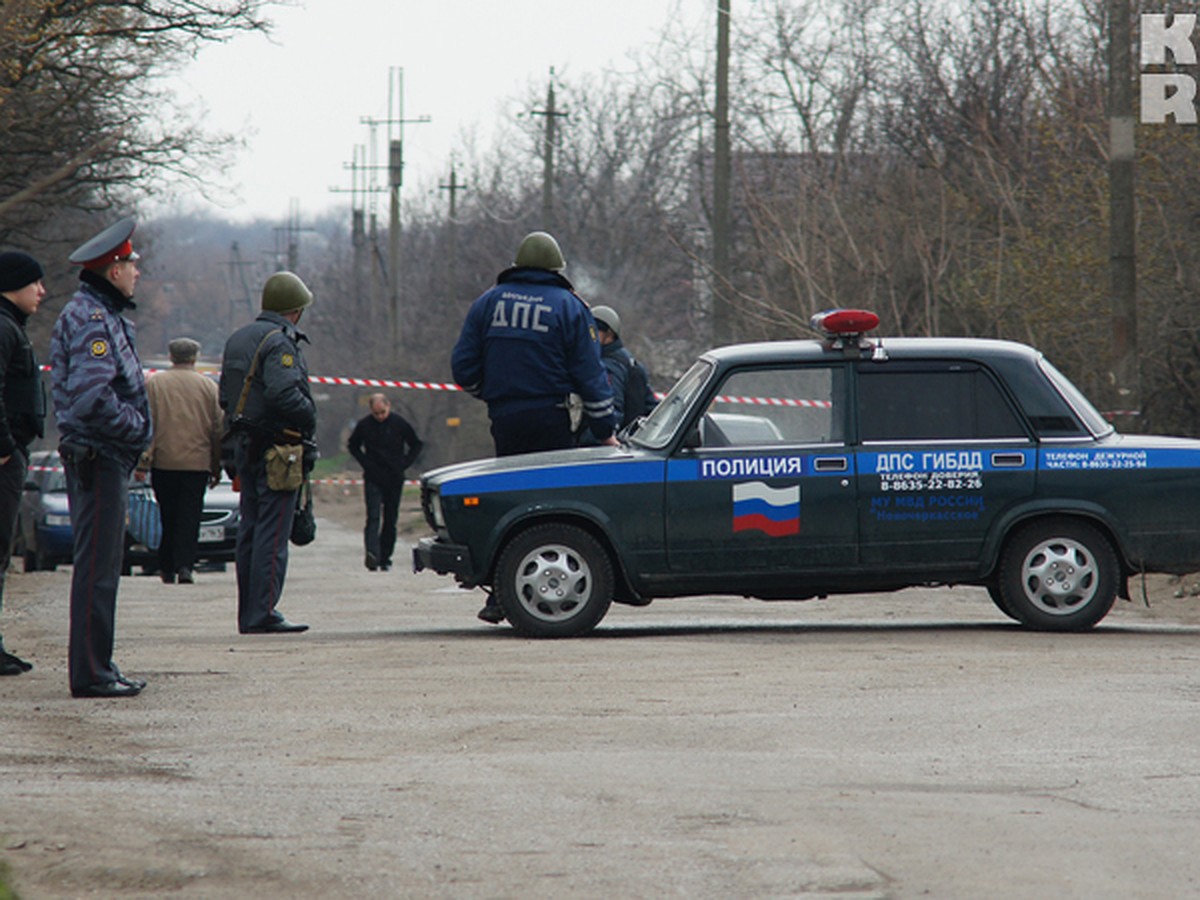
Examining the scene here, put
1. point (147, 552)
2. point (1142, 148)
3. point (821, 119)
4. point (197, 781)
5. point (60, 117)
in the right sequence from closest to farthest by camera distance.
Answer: point (197, 781), point (147, 552), point (1142, 148), point (60, 117), point (821, 119)

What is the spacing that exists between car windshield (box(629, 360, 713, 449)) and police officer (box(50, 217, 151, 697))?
10.8ft

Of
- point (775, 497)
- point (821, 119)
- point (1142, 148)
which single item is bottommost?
point (775, 497)

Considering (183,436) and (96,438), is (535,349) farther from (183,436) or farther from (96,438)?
(183,436)

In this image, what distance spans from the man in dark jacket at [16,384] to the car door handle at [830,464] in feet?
13.5

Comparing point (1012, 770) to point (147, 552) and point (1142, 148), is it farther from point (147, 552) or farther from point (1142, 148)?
point (1142, 148)

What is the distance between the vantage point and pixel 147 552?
60.5 feet

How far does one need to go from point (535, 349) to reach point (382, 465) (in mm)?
9839

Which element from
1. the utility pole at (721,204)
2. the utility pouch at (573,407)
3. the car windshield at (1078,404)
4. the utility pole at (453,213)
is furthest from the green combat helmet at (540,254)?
the utility pole at (453,213)

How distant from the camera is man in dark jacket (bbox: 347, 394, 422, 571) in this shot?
20.5 metres

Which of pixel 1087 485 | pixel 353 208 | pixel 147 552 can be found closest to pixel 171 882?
pixel 1087 485

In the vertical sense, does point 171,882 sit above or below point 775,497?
below

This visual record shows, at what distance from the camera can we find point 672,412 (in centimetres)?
1097

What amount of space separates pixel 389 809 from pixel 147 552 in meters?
13.0

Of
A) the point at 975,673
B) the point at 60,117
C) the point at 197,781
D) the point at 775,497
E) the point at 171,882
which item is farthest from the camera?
the point at 60,117
